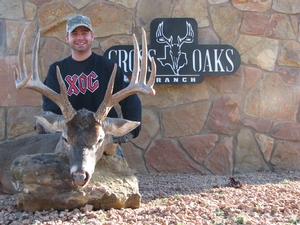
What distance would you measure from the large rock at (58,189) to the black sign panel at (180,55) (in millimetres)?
2380

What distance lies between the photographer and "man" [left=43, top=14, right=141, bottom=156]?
418 cm

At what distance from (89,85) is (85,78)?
0.33 feet

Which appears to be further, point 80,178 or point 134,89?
point 134,89

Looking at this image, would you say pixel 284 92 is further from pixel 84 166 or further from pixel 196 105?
pixel 84 166

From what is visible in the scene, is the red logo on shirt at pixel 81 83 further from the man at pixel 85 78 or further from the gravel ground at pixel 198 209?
the gravel ground at pixel 198 209

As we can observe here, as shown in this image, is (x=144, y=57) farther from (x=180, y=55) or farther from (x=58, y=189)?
(x=180, y=55)

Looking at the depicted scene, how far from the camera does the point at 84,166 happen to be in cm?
290

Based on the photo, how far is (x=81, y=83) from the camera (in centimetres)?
425

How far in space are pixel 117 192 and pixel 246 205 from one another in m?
1.03

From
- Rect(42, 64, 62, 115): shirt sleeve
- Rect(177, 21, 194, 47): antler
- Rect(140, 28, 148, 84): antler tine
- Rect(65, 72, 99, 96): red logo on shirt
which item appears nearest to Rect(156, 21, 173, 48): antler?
Rect(177, 21, 194, 47): antler

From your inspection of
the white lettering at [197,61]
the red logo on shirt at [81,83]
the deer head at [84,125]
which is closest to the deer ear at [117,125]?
the deer head at [84,125]

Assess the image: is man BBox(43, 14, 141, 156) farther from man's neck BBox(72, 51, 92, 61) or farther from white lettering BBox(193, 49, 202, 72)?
white lettering BBox(193, 49, 202, 72)

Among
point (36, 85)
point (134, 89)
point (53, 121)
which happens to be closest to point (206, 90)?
point (134, 89)

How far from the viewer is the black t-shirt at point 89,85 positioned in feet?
13.7
